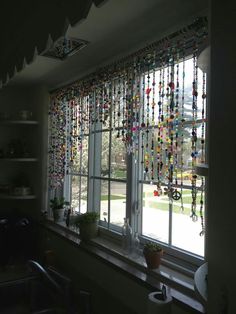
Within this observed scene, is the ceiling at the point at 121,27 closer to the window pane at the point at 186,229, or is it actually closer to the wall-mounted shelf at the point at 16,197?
the window pane at the point at 186,229

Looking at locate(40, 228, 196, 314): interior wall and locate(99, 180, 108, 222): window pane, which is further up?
locate(99, 180, 108, 222): window pane

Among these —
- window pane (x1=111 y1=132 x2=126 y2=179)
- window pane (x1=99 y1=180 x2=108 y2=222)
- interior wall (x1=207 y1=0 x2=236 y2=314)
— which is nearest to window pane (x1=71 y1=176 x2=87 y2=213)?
window pane (x1=99 y1=180 x2=108 y2=222)

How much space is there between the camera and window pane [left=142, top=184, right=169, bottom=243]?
1.88 metres

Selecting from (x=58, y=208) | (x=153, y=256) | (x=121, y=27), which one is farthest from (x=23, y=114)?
(x=153, y=256)

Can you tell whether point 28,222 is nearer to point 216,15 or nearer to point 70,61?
point 70,61

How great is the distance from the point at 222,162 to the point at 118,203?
155 centimetres

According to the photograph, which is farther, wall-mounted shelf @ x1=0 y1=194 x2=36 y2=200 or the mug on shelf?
the mug on shelf

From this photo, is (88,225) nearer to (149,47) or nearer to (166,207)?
(166,207)

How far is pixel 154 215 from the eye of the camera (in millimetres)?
1966

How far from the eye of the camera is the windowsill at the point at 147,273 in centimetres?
144

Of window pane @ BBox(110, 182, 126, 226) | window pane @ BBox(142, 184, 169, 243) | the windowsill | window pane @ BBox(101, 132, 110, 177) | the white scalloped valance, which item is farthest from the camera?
window pane @ BBox(101, 132, 110, 177)

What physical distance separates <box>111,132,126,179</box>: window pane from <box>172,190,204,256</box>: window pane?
58 cm

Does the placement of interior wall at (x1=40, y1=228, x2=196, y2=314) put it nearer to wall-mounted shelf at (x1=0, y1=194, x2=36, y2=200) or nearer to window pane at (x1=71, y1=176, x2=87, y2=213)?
window pane at (x1=71, y1=176, x2=87, y2=213)

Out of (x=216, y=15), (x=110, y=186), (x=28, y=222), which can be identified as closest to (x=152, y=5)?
(x=216, y=15)
